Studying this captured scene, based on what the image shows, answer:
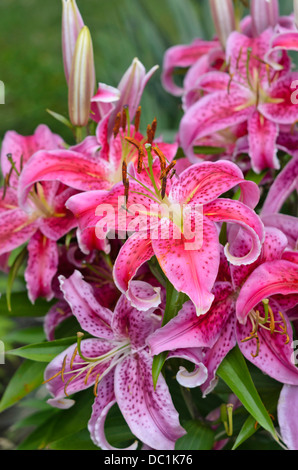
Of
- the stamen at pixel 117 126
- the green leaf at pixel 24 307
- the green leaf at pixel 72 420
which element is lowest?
the green leaf at pixel 72 420

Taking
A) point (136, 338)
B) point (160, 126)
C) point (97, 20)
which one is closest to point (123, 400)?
point (136, 338)

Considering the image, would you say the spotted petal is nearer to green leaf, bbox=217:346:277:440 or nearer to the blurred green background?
green leaf, bbox=217:346:277:440

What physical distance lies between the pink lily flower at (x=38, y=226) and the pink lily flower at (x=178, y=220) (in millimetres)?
56

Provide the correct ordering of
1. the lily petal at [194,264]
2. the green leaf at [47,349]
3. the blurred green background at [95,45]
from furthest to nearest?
the blurred green background at [95,45] < the green leaf at [47,349] < the lily petal at [194,264]

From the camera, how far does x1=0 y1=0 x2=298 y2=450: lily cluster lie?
0.34m

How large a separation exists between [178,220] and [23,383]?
207 mm

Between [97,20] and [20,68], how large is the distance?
1.13 ft

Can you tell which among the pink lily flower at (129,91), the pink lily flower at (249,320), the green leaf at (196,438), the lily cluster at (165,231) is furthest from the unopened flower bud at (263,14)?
the green leaf at (196,438)

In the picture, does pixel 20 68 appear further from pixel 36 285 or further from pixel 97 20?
pixel 36 285

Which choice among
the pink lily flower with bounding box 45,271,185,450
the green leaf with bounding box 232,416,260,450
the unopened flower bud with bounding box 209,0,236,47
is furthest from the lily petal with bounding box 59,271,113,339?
the unopened flower bud with bounding box 209,0,236,47

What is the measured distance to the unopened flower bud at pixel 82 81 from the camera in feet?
1.33

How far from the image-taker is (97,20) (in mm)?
1738

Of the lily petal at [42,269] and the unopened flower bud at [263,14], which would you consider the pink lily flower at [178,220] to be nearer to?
the lily petal at [42,269]

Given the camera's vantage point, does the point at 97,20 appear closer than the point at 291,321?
No
